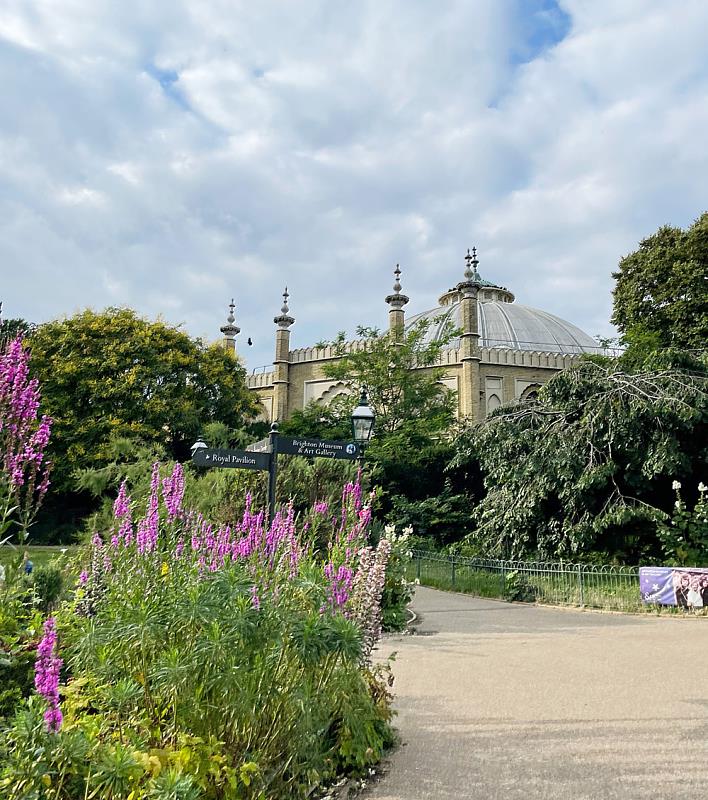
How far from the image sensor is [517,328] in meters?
43.6

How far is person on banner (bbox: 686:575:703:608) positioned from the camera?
12.0m

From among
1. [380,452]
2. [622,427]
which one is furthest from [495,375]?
[622,427]

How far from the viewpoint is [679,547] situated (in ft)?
45.9

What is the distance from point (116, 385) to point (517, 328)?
27.4 metres

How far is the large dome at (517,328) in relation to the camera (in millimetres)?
41125

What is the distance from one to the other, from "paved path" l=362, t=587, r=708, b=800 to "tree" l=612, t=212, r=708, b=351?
16.0 m

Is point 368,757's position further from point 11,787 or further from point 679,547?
point 679,547

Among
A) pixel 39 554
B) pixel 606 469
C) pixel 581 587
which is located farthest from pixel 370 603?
pixel 39 554

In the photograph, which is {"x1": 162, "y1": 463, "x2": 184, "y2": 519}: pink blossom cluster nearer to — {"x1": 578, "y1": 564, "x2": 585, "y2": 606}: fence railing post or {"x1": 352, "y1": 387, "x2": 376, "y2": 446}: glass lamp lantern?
{"x1": 352, "y1": 387, "x2": 376, "y2": 446}: glass lamp lantern

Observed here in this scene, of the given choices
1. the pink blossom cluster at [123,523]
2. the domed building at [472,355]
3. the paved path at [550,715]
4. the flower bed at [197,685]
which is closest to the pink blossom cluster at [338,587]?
the flower bed at [197,685]

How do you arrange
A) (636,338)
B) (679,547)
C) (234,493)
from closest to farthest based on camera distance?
(234,493)
(679,547)
(636,338)

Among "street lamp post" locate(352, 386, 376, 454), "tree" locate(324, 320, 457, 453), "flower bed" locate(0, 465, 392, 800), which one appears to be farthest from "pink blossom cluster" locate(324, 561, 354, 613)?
"tree" locate(324, 320, 457, 453)

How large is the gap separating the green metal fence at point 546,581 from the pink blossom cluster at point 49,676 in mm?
9928

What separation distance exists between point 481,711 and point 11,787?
156 inches
